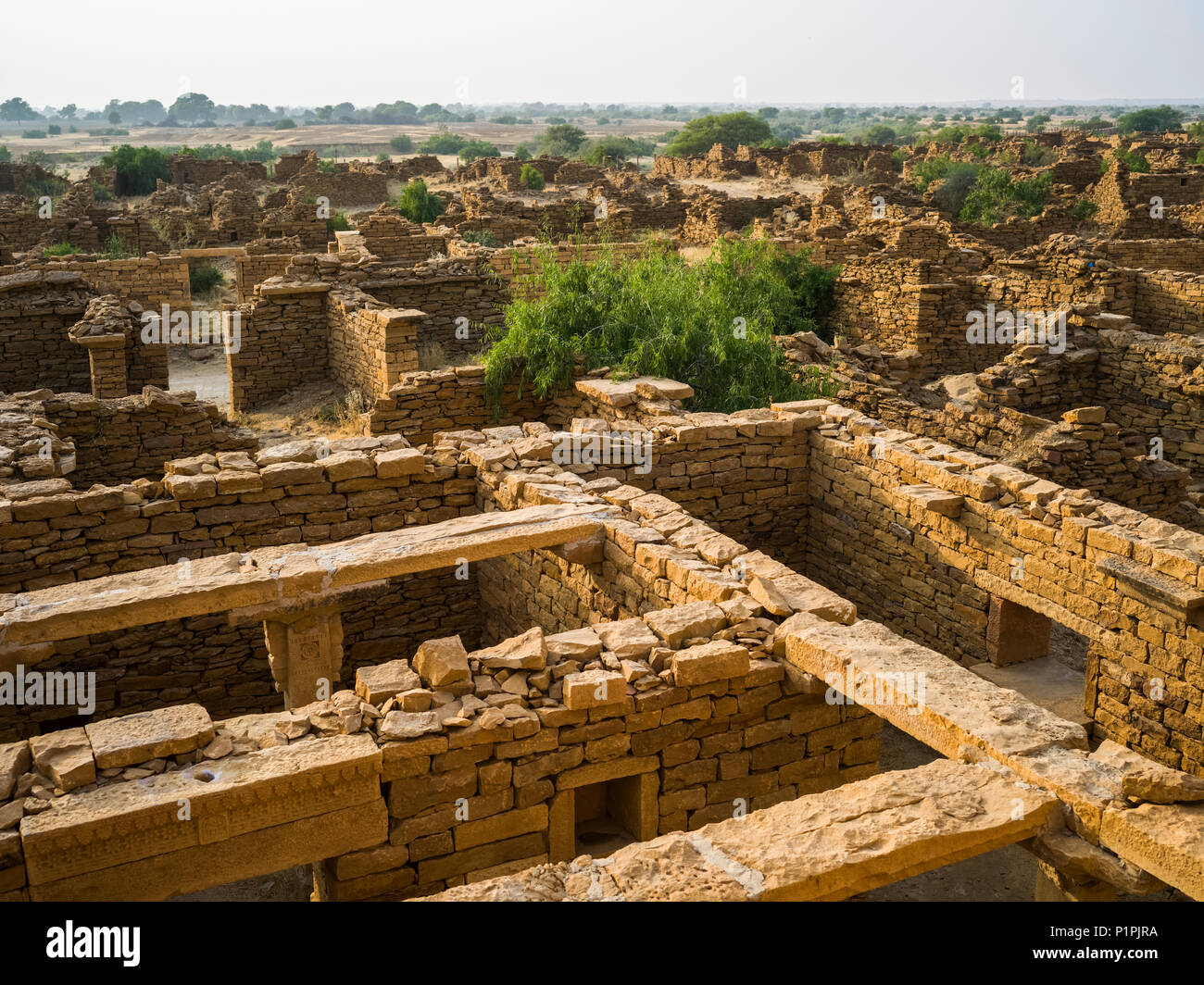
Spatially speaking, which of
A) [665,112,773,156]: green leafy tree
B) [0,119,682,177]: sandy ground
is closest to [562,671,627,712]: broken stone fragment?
[665,112,773,156]: green leafy tree

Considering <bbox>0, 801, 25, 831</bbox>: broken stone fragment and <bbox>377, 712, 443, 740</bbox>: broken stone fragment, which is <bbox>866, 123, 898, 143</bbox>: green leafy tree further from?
<bbox>0, 801, 25, 831</bbox>: broken stone fragment

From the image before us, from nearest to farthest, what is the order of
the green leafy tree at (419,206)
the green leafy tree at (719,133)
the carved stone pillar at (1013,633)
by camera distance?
the carved stone pillar at (1013,633), the green leafy tree at (419,206), the green leafy tree at (719,133)

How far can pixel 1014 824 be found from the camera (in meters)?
4.30

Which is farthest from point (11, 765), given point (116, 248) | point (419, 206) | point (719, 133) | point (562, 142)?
point (562, 142)

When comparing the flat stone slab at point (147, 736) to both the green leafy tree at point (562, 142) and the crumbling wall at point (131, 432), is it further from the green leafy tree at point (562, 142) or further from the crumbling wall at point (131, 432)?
the green leafy tree at point (562, 142)

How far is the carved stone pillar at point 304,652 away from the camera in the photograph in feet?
23.4

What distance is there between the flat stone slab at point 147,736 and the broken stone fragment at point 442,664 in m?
0.98

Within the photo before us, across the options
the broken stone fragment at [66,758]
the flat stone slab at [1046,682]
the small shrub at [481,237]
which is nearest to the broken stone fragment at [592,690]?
the broken stone fragment at [66,758]

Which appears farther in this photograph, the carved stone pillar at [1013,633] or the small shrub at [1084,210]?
the small shrub at [1084,210]

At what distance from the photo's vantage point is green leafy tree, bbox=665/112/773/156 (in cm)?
7519

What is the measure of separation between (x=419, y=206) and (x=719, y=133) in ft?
Result: 164

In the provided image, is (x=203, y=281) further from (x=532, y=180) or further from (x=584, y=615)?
(x=584, y=615)
